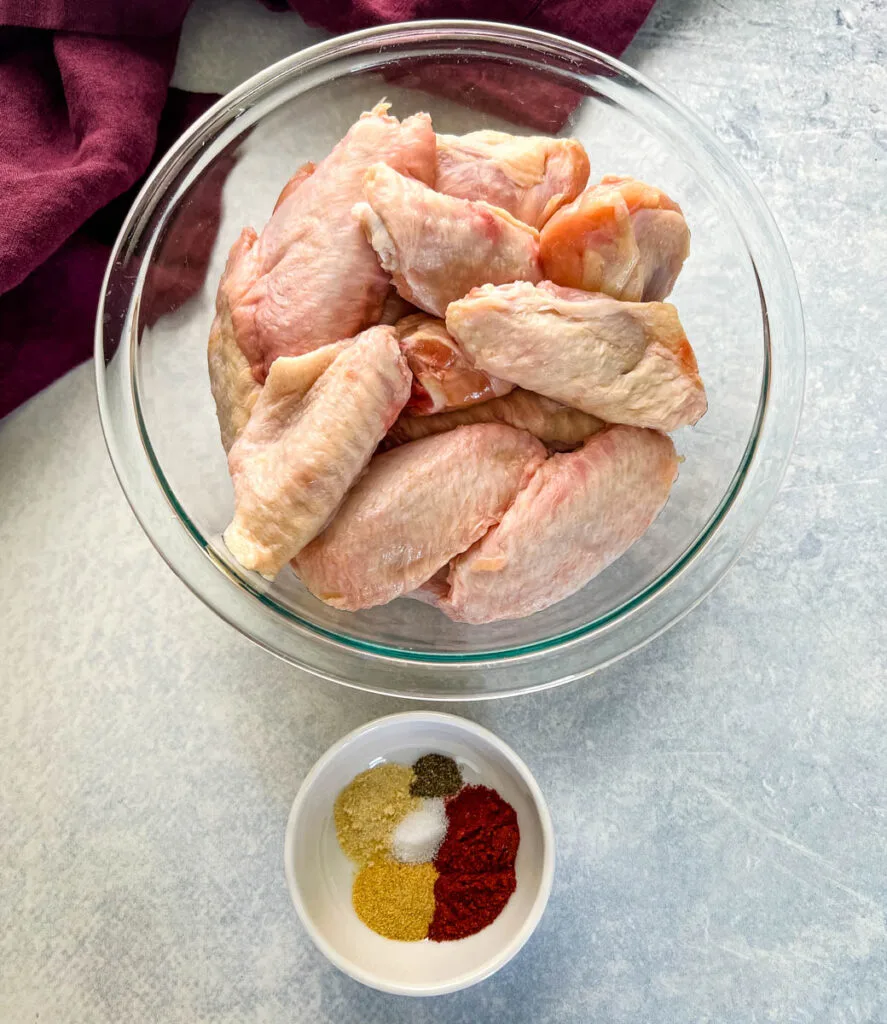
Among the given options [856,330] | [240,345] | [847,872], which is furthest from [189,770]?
[856,330]

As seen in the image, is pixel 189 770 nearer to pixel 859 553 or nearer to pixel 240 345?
pixel 240 345

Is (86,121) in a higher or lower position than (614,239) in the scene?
lower

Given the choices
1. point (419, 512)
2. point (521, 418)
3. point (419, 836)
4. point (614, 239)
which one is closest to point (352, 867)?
point (419, 836)

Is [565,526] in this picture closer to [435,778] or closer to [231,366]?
[231,366]

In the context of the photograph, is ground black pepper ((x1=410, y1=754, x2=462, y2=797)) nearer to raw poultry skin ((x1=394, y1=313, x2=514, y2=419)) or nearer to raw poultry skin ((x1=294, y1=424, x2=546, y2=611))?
raw poultry skin ((x1=294, y1=424, x2=546, y2=611))

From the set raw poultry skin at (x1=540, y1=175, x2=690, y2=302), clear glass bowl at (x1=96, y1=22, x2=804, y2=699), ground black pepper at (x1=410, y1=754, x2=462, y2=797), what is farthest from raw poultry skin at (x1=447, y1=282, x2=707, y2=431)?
ground black pepper at (x1=410, y1=754, x2=462, y2=797)
